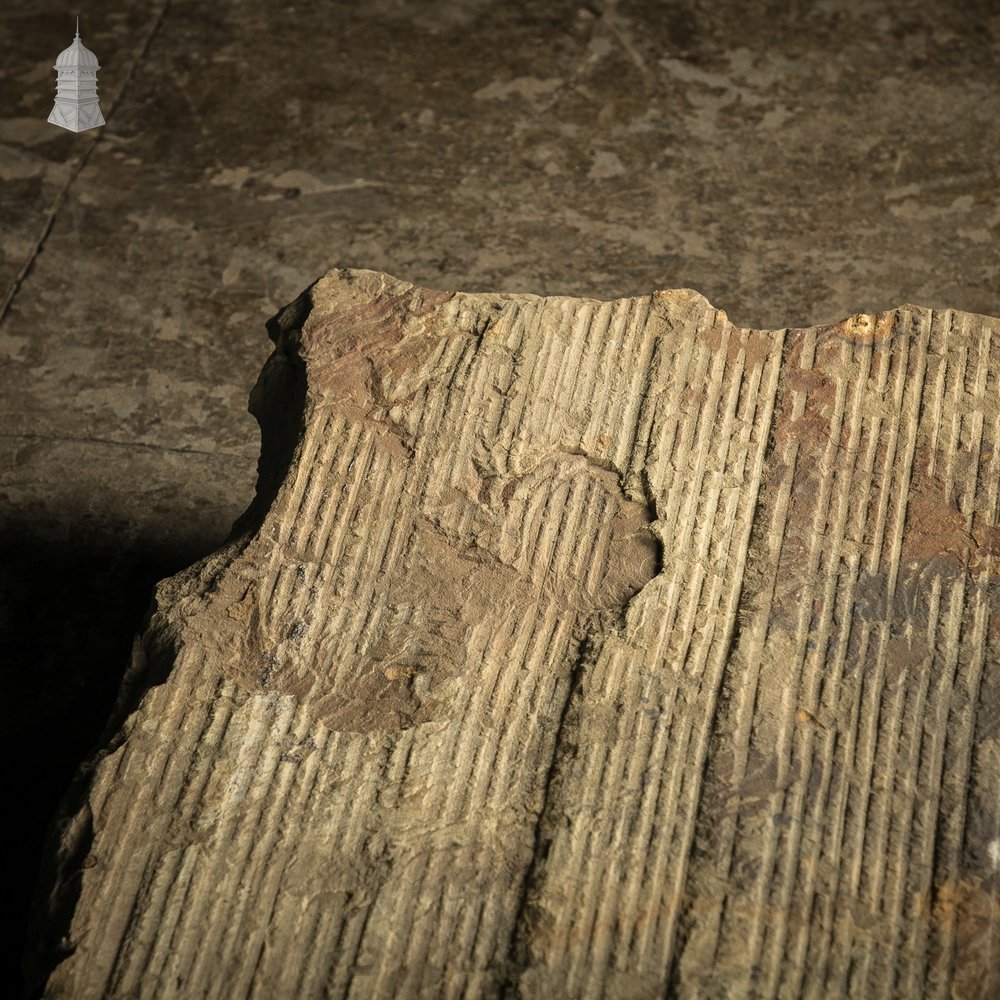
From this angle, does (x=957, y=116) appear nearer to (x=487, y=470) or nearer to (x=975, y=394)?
(x=975, y=394)

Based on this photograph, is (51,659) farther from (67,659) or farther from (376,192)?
(376,192)

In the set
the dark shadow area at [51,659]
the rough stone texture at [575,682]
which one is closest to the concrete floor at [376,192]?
the dark shadow area at [51,659]

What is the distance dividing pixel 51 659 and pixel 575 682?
4.86ft

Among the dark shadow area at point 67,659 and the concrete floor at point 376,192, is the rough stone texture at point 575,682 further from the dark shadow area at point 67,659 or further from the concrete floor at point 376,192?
the concrete floor at point 376,192

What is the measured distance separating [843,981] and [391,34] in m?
3.75

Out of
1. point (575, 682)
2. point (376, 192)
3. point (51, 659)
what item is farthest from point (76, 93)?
point (575, 682)

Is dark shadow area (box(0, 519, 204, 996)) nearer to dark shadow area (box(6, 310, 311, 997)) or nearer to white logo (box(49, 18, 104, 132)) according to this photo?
dark shadow area (box(6, 310, 311, 997))

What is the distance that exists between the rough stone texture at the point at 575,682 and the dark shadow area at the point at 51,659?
70 centimetres

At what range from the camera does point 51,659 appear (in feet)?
10.0

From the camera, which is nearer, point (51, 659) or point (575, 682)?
point (575, 682)

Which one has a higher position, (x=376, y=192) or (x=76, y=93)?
(x=76, y=93)

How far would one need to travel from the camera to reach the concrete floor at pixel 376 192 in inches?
137

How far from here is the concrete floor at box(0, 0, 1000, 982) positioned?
3.47 metres

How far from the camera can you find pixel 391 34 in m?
4.69
